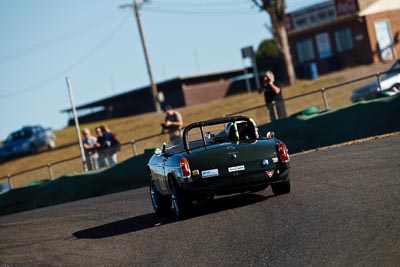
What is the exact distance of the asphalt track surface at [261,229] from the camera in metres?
8.41

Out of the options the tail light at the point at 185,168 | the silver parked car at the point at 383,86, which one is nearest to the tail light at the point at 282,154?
the tail light at the point at 185,168

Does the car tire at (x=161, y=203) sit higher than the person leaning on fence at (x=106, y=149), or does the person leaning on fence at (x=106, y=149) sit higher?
the person leaning on fence at (x=106, y=149)

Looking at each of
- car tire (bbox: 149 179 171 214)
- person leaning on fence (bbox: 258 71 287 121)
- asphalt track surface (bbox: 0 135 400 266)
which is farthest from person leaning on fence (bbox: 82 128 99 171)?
car tire (bbox: 149 179 171 214)

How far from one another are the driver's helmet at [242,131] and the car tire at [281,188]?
29.4 inches

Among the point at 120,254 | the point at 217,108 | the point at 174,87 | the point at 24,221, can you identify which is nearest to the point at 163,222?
the point at 120,254

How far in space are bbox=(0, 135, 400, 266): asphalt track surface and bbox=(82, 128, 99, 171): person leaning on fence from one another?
348 inches

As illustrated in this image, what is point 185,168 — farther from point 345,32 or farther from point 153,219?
point 345,32

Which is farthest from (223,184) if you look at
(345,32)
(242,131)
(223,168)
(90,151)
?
(345,32)

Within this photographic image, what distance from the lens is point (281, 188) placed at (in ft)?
41.4

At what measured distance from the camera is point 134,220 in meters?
13.5

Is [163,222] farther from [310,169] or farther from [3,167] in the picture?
[3,167]

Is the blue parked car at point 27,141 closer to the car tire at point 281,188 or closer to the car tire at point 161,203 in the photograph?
the car tire at point 161,203

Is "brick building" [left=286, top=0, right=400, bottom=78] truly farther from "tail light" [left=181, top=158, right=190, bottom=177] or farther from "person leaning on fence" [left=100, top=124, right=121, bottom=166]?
"tail light" [left=181, top=158, right=190, bottom=177]

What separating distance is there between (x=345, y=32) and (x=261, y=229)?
43951mm
